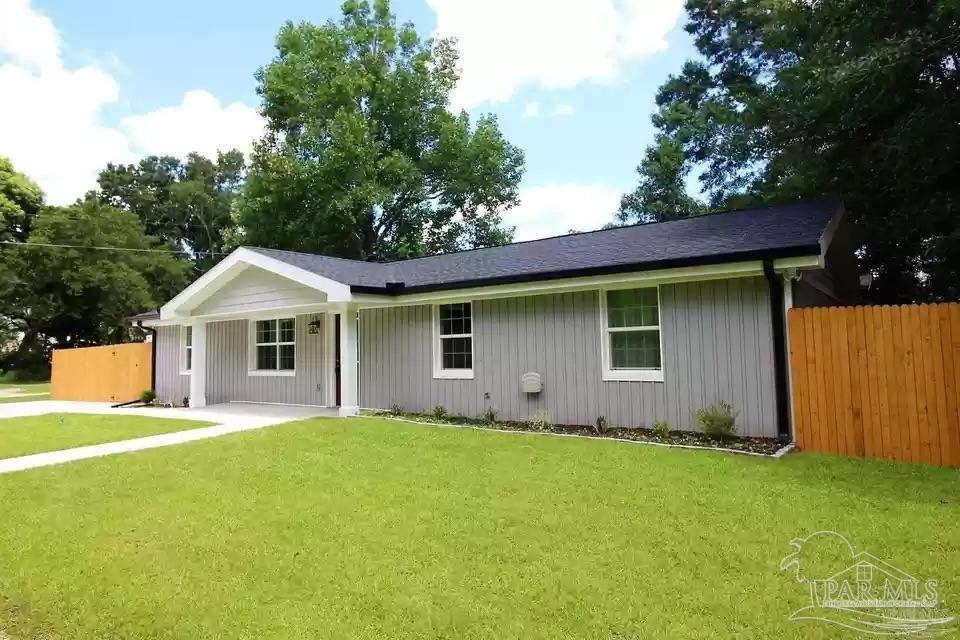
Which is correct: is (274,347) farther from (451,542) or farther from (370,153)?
(370,153)

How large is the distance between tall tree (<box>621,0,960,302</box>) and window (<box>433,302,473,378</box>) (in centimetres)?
838

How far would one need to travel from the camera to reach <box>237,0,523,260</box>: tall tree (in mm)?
27297

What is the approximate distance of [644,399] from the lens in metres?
8.56

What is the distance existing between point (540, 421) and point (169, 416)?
27.4 feet

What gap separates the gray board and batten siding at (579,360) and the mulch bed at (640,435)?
0.54ft

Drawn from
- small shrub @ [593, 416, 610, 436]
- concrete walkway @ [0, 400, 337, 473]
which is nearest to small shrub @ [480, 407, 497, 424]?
small shrub @ [593, 416, 610, 436]

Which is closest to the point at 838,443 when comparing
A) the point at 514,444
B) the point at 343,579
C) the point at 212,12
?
the point at 514,444

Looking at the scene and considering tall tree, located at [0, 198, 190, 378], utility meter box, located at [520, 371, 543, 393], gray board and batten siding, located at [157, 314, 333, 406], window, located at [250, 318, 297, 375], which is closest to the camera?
utility meter box, located at [520, 371, 543, 393]

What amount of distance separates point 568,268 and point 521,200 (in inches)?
952

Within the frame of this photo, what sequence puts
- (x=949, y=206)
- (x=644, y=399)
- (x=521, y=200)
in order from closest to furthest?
1. (x=644, y=399)
2. (x=949, y=206)
3. (x=521, y=200)

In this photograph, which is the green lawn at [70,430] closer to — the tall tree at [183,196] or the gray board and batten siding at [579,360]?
the gray board and batten siding at [579,360]

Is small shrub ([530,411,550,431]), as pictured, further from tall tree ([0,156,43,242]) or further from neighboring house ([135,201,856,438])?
tall tree ([0,156,43,242])

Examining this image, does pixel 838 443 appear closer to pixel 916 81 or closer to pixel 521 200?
pixel 916 81

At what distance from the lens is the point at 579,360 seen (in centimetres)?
917
